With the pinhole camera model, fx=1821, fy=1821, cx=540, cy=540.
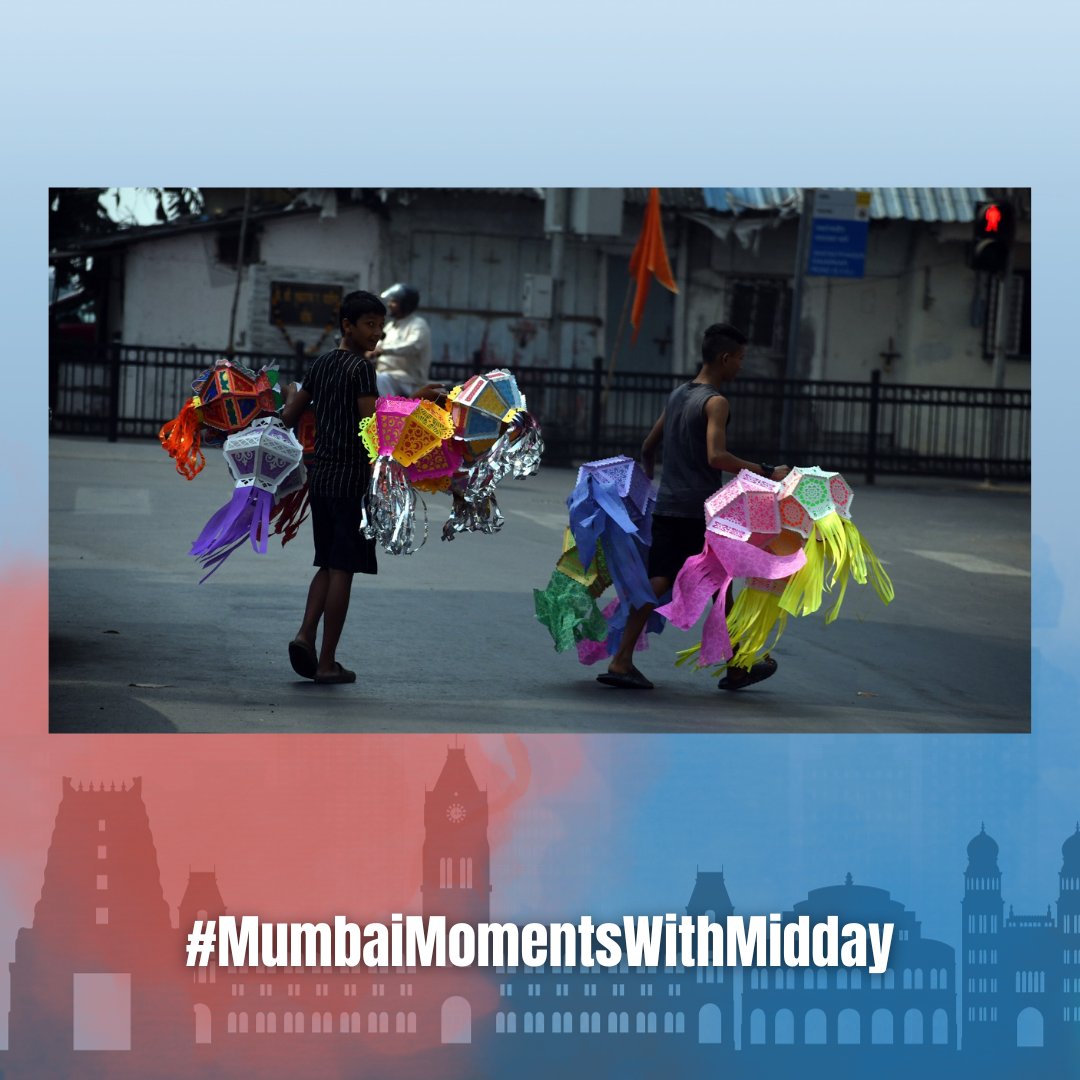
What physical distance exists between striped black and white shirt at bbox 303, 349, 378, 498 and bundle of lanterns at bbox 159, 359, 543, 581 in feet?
0.36

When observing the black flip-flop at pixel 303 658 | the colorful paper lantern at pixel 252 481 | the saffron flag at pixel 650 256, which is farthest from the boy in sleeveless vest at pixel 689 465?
the saffron flag at pixel 650 256

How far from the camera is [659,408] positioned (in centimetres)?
2031

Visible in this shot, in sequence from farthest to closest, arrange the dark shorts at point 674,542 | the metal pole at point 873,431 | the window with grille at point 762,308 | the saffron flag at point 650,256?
1. the window with grille at point 762,308
2. the metal pole at point 873,431
3. the saffron flag at point 650,256
4. the dark shorts at point 674,542

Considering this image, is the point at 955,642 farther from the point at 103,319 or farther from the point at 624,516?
the point at 103,319

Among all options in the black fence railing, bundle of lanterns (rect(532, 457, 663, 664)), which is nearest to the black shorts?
bundle of lanterns (rect(532, 457, 663, 664))

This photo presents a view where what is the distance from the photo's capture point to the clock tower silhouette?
486 centimetres

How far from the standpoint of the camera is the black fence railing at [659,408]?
19.0 meters

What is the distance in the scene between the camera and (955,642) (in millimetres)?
9305

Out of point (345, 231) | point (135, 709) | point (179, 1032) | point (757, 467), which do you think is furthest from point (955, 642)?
point (345, 231)

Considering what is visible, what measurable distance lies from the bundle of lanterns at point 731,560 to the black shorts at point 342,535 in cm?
84

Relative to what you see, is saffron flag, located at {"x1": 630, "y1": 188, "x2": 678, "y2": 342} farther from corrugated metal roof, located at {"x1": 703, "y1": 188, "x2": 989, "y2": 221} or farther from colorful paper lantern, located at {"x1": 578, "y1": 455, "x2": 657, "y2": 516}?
colorful paper lantern, located at {"x1": 578, "y1": 455, "x2": 657, "y2": 516}

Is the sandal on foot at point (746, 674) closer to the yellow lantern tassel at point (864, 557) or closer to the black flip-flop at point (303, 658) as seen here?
the yellow lantern tassel at point (864, 557)

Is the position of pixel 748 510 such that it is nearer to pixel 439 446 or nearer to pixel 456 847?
pixel 439 446

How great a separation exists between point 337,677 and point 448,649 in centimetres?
101
